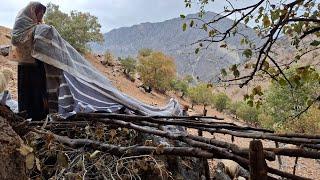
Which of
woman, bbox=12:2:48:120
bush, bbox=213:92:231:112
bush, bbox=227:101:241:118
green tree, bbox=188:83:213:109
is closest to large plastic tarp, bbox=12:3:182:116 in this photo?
woman, bbox=12:2:48:120

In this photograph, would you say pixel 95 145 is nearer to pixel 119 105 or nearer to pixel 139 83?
pixel 119 105

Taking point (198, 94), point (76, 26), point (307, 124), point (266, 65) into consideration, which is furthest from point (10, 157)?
point (198, 94)

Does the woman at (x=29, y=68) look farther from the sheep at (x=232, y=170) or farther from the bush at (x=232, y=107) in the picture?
the bush at (x=232, y=107)

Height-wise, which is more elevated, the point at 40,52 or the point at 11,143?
the point at 40,52

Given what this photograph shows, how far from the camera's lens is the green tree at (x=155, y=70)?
4406 cm

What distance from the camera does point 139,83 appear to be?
145 feet

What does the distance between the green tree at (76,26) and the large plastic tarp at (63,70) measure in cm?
3201

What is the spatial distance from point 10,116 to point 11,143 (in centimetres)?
41

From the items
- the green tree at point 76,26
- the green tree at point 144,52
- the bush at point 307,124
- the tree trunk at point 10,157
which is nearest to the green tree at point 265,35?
the tree trunk at point 10,157

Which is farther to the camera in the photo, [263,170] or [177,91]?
[177,91]

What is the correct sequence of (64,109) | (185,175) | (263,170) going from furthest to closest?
(185,175)
(64,109)
(263,170)

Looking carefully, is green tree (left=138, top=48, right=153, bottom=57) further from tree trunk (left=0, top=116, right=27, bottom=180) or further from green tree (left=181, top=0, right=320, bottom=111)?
tree trunk (left=0, top=116, right=27, bottom=180)

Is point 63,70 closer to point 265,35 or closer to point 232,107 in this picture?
point 265,35

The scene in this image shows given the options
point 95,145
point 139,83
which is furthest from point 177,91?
point 95,145
